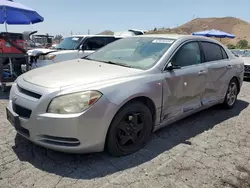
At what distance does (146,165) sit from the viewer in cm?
271

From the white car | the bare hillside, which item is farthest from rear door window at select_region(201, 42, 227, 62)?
the bare hillside

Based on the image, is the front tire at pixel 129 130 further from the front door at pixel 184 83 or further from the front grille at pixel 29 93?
the front grille at pixel 29 93

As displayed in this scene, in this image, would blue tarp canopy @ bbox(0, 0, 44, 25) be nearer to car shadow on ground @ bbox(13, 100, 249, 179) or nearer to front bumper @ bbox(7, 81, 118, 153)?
car shadow on ground @ bbox(13, 100, 249, 179)

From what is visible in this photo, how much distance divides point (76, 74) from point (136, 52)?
1.11 metres

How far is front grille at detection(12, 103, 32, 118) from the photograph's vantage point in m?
2.53

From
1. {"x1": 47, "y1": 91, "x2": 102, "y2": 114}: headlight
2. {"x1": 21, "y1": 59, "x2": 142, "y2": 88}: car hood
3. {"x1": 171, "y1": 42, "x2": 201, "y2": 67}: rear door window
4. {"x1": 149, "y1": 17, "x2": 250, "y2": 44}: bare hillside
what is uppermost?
{"x1": 149, "y1": 17, "x2": 250, "y2": 44}: bare hillside

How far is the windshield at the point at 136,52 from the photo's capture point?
327 centimetres

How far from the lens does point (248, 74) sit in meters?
8.48

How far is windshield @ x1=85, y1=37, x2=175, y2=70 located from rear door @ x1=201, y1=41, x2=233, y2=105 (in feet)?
3.35

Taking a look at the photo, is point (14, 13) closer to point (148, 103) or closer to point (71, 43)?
point (71, 43)

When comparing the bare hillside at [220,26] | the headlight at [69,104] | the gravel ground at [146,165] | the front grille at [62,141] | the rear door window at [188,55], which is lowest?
the gravel ground at [146,165]

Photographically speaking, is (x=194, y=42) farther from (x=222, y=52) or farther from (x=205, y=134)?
(x=205, y=134)

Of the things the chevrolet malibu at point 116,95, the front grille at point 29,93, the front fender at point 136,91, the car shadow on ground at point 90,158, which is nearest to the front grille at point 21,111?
the chevrolet malibu at point 116,95

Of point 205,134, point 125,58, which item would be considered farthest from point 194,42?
point 205,134
